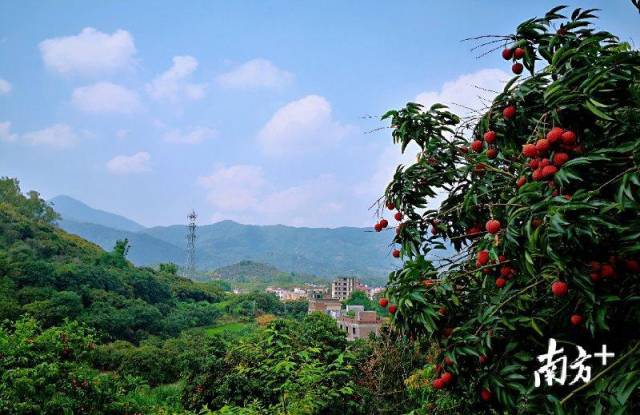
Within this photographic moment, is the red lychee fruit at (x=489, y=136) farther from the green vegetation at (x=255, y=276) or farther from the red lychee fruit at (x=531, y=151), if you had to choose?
the green vegetation at (x=255, y=276)

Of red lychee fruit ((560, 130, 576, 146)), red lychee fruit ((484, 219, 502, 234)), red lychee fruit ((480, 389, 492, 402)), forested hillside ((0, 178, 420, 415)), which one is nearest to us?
red lychee fruit ((560, 130, 576, 146))

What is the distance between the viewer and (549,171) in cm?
169

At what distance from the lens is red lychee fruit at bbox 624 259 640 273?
1639mm

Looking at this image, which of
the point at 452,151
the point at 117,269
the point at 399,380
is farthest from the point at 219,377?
the point at 117,269

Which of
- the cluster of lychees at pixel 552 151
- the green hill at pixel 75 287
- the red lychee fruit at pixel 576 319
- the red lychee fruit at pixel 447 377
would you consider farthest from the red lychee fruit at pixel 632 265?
the green hill at pixel 75 287

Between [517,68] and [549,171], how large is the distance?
881mm

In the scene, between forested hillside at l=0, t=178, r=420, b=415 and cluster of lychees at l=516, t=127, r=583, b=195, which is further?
forested hillside at l=0, t=178, r=420, b=415

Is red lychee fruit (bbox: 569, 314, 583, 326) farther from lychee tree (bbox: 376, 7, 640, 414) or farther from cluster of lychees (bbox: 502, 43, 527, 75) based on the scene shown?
cluster of lychees (bbox: 502, 43, 527, 75)

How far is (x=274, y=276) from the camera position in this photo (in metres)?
98.1

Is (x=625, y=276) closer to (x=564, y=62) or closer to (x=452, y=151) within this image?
(x=564, y=62)

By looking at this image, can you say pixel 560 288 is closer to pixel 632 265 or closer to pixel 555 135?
pixel 632 265

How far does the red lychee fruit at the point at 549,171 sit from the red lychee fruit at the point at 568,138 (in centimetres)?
12

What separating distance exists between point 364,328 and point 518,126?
21.6 meters

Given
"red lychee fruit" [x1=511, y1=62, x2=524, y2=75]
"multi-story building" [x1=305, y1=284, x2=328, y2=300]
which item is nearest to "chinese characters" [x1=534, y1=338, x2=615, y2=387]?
"red lychee fruit" [x1=511, y1=62, x2=524, y2=75]
